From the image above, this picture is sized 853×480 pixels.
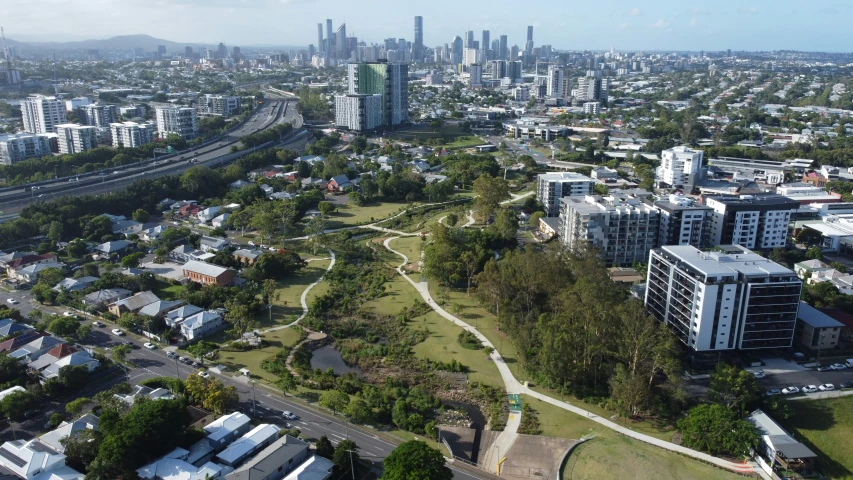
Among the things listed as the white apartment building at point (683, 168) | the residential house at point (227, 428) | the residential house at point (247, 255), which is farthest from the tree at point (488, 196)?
the residential house at point (227, 428)

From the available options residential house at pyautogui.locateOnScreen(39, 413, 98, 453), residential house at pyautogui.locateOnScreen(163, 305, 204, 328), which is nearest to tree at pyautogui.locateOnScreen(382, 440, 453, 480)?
residential house at pyautogui.locateOnScreen(39, 413, 98, 453)

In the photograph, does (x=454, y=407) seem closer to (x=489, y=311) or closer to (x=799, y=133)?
(x=489, y=311)

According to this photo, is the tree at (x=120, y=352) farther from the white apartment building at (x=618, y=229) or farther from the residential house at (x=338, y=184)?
the residential house at (x=338, y=184)

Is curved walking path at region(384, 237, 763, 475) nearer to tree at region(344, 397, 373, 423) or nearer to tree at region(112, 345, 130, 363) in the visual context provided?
tree at region(344, 397, 373, 423)

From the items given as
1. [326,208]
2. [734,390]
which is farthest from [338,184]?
[734,390]

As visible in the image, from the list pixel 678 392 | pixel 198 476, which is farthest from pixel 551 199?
pixel 198 476
